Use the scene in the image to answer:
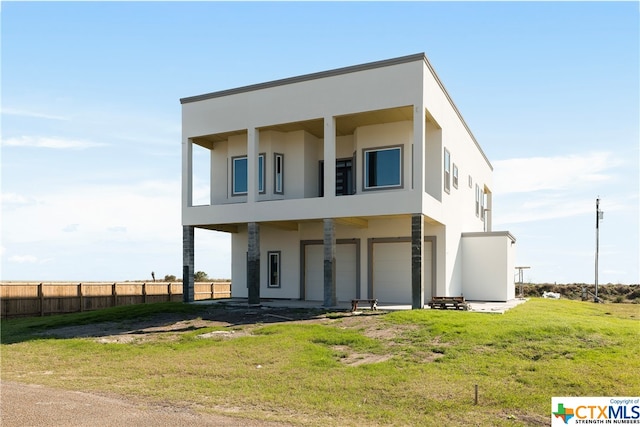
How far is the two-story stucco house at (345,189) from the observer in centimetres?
2002

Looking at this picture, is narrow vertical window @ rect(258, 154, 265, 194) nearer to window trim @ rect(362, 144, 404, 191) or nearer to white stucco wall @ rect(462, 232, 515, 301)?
window trim @ rect(362, 144, 404, 191)

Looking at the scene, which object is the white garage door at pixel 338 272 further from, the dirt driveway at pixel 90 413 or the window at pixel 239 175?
the dirt driveway at pixel 90 413

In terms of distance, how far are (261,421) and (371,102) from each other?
14.0m

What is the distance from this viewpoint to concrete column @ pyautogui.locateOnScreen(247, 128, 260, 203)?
22359 mm

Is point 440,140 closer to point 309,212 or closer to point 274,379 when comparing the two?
point 309,212

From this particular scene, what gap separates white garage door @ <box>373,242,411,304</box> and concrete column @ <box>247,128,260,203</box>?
577 cm

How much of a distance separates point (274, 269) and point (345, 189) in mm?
5327

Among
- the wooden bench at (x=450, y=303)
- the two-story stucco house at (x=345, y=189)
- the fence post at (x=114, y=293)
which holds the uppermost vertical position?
the two-story stucco house at (x=345, y=189)

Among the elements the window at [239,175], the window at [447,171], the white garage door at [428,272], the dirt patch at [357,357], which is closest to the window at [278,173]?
the window at [239,175]

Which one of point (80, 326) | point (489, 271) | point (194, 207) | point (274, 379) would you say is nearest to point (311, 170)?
point (194, 207)

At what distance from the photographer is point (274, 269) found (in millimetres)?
25984

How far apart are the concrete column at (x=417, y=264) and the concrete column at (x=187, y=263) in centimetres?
1023

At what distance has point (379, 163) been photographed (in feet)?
74.2

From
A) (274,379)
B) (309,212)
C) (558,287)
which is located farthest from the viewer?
(558,287)
